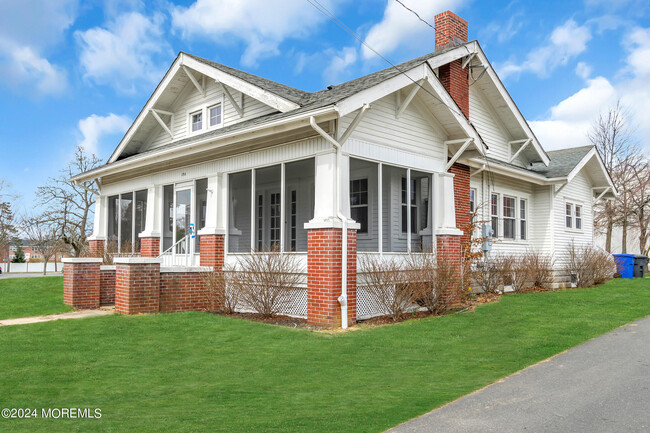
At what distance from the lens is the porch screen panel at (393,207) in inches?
483

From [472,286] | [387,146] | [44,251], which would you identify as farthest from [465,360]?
[44,251]

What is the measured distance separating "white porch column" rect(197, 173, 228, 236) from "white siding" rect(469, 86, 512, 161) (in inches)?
306

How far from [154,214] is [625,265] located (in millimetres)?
18179

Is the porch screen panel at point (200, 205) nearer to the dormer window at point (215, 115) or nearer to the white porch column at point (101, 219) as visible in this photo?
the dormer window at point (215, 115)

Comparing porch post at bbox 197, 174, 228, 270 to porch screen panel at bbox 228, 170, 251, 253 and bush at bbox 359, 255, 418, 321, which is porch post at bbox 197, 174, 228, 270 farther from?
bush at bbox 359, 255, 418, 321

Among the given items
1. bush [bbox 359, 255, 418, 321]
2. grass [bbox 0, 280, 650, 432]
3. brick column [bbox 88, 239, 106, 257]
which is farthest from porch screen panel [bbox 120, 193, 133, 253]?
bush [bbox 359, 255, 418, 321]

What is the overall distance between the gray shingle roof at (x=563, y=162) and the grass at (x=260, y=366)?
7.43 meters

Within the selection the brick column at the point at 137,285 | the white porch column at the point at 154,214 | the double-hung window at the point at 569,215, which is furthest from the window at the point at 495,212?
the brick column at the point at 137,285

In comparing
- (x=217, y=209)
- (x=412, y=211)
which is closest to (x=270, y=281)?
(x=217, y=209)

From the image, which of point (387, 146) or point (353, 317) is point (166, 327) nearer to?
point (353, 317)

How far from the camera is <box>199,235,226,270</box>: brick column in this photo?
12.2 metres

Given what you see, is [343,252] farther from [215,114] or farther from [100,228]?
[100,228]

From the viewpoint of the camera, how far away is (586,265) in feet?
57.9

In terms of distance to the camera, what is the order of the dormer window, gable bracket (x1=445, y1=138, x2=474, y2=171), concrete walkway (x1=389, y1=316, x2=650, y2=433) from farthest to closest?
1. the dormer window
2. gable bracket (x1=445, y1=138, x2=474, y2=171)
3. concrete walkway (x1=389, y1=316, x2=650, y2=433)
